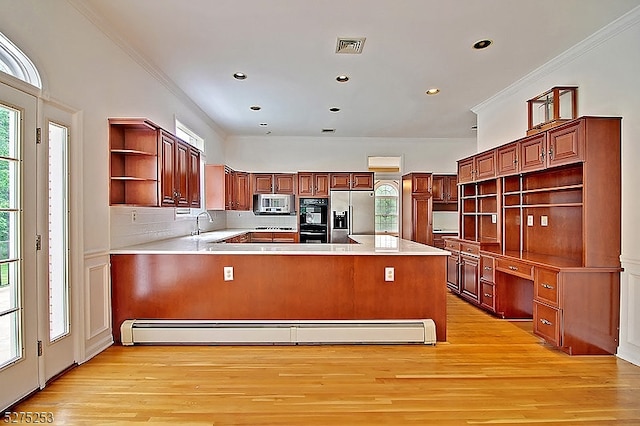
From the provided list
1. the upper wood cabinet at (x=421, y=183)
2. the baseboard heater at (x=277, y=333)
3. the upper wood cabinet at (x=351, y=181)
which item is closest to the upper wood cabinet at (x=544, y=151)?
the baseboard heater at (x=277, y=333)

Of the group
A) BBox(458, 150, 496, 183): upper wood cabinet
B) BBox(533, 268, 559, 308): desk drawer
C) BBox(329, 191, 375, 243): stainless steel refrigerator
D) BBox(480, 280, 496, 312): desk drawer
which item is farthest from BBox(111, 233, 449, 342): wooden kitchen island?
BBox(329, 191, 375, 243): stainless steel refrigerator

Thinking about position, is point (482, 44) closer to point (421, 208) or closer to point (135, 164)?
point (135, 164)

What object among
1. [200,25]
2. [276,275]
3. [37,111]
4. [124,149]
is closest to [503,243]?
[276,275]

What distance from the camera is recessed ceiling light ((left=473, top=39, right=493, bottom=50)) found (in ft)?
11.4

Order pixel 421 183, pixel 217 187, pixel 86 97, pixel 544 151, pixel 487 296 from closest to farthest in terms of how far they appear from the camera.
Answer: pixel 86 97 < pixel 544 151 < pixel 487 296 < pixel 217 187 < pixel 421 183

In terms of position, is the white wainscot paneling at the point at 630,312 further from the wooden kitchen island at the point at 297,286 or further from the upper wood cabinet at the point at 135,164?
the upper wood cabinet at the point at 135,164

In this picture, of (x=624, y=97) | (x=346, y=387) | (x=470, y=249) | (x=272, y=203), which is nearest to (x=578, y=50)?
(x=624, y=97)

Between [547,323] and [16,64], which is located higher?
Result: [16,64]

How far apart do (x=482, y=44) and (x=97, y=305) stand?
4297 millimetres

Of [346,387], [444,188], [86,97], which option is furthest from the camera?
[444,188]

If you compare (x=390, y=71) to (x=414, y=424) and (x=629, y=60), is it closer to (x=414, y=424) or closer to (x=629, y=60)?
(x=629, y=60)

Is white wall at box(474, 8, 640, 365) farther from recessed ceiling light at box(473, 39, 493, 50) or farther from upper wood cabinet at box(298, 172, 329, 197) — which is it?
upper wood cabinet at box(298, 172, 329, 197)

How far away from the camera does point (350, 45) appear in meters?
3.57

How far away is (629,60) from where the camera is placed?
3.19 metres
